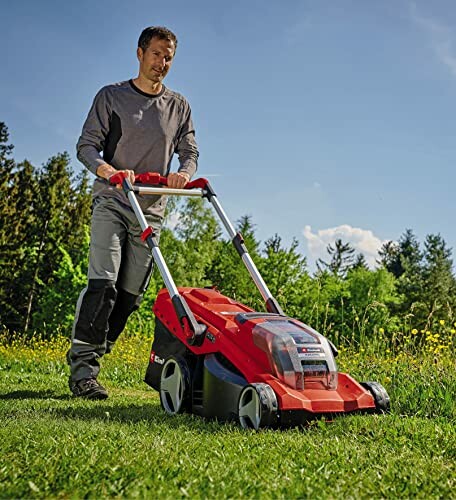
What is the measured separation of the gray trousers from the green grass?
0.67 m

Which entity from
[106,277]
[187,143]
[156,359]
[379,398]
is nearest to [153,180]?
[187,143]

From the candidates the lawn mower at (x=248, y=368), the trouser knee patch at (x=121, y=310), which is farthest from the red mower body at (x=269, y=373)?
the trouser knee patch at (x=121, y=310)

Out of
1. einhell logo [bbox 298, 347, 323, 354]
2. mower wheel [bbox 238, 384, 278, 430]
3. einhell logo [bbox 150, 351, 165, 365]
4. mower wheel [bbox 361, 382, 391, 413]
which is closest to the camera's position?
mower wheel [bbox 238, 384, 278, 430]

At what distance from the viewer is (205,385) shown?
14.5 ft

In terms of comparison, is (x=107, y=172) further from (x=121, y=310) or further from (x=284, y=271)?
(x=284, y=271)

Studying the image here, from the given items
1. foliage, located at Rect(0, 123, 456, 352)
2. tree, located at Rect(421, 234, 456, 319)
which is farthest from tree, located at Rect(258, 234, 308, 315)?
tree, located at Rect(421, 234, 456, 319)

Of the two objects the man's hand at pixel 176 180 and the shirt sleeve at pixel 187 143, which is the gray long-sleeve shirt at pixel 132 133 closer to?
the shirt sleeve at pixel 187 143

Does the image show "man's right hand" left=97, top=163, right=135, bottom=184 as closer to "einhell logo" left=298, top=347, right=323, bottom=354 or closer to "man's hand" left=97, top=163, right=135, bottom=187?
"man's hand" left=97, top=163, right=135, bottom=187

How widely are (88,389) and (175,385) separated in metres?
1.08

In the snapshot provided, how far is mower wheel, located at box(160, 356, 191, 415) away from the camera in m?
4.61

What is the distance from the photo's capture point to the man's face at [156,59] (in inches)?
213

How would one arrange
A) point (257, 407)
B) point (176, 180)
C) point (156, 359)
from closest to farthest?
point (257, 407)
point (156, 359)
point (176, 180)

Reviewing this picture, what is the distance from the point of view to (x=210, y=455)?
10.4 feet

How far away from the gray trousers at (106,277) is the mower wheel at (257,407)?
1.86 metres
